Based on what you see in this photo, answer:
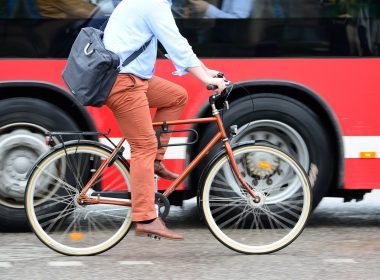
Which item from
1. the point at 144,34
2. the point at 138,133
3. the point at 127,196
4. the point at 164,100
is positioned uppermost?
the point at 144,34

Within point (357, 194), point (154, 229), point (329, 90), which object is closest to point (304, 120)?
point (329, 90)

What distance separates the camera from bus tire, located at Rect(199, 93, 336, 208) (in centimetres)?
743

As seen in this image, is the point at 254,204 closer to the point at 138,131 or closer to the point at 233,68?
the point at 138,131

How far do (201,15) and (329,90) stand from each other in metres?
1.07

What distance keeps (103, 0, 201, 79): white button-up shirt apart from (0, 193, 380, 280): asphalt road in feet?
3.84

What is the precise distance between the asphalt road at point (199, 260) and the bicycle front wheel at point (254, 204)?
114 mm

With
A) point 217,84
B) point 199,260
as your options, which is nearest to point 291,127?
point 217,84

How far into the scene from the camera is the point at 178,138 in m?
7.27

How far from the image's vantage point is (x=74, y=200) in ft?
21.2

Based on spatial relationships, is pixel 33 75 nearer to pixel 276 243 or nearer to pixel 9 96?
pixel 9 96

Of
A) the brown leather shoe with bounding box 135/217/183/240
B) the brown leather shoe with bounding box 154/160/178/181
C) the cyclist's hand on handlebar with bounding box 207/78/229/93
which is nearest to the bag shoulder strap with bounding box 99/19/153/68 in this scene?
the cyclist's hand on handlebar with bounding box 207/78/229/93

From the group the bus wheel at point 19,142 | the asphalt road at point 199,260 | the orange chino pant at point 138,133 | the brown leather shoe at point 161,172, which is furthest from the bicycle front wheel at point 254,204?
the bus wheel at point 19,142

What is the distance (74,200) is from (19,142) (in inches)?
42.4

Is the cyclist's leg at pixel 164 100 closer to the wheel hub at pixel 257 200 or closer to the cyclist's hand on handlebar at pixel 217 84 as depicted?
the cyclist's hand on handlebar at pixel 217 84
